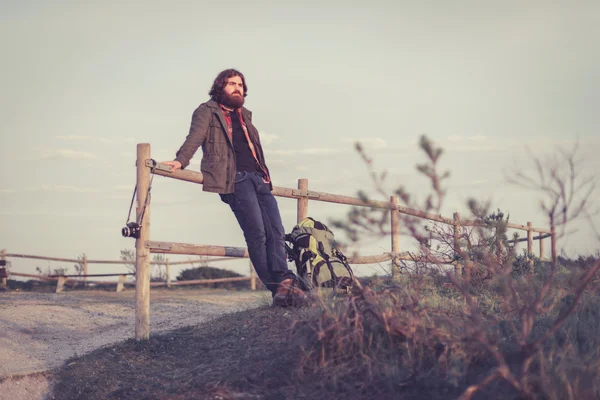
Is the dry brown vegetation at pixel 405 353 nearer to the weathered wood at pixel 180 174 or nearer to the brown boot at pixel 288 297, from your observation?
the brown boot at pixel 288 297

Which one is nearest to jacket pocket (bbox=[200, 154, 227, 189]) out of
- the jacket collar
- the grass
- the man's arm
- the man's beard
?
the man's arm

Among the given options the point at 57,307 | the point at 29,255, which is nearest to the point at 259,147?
the point at 57,307

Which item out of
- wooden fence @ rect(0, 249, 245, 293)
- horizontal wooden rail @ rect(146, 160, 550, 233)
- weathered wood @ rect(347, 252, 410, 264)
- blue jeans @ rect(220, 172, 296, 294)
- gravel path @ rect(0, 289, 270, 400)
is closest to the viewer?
horizontal wooden rail @ rect(146, 160, 550, 233)

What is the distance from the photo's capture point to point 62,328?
7.30 m

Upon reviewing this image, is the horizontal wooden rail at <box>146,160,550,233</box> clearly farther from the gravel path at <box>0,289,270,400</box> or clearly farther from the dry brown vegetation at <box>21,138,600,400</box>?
the gravel path at <box>0,289,270,400</box>

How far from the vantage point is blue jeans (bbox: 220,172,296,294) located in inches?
201

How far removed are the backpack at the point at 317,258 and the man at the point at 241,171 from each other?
15cm

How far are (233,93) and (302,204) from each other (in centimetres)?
172

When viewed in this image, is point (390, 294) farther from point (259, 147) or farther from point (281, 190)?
point (281, 190)

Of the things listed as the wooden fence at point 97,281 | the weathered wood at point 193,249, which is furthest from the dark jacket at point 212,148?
the wooden fence at point 97,281

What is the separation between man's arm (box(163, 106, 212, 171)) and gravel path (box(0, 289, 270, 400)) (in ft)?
4.67

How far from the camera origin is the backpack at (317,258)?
206 inches

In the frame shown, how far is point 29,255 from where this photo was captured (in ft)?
58.6

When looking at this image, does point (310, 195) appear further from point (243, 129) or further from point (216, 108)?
point (216, 108)
